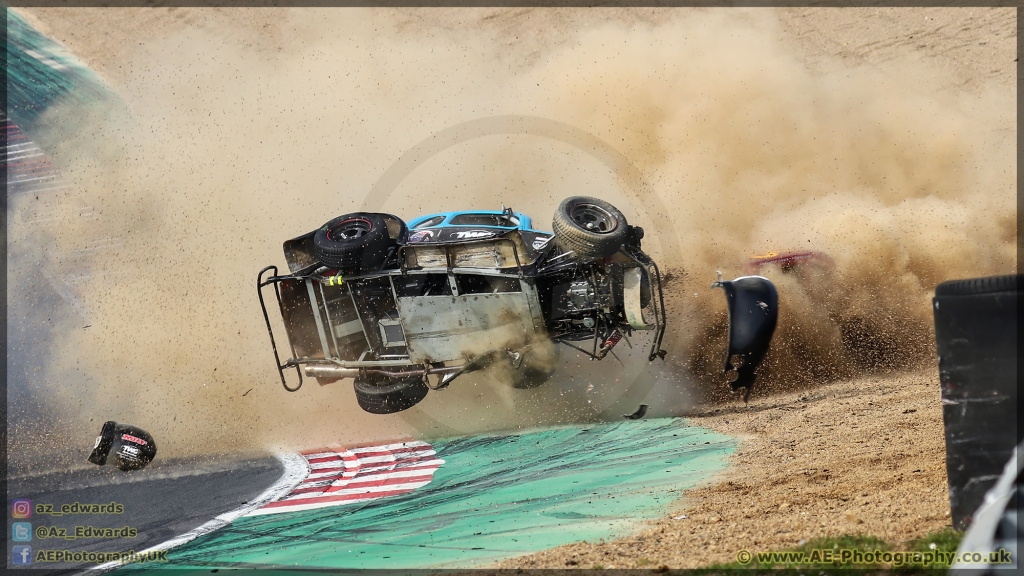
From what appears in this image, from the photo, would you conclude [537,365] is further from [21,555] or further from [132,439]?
[21,555]

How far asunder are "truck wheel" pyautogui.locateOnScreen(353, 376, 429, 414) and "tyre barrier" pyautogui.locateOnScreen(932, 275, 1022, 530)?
6479 mm

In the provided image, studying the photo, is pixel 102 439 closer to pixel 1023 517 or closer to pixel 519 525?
pixel 519 525

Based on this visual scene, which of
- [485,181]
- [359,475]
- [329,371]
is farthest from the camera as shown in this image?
[485,181]

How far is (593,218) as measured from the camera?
8.36 m

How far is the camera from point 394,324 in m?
9.43

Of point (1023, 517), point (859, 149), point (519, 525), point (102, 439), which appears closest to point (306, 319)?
point (102, 439)

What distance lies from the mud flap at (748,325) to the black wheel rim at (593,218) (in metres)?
1.27

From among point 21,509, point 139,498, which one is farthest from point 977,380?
point 21,509

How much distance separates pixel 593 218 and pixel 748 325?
6.38 ft

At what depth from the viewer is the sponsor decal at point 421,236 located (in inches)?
370

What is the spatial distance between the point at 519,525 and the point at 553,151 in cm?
1399

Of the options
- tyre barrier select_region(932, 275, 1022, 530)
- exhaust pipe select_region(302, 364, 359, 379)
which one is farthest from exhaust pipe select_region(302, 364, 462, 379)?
tyre barrier select_region(932, 275, 1022, 530)

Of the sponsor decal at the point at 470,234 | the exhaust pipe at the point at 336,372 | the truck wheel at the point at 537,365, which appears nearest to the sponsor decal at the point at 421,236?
the sponsor decal at the point at 470,234

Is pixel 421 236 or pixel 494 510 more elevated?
pixel 421 236
